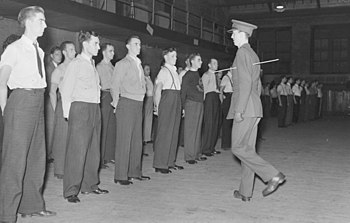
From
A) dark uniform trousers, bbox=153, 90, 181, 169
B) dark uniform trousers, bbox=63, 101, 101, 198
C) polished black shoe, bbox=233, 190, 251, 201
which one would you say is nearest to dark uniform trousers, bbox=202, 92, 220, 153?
dark uniform trousers, bbox=153, 90, 181, 169

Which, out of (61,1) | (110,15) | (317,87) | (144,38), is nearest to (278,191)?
(61,1)

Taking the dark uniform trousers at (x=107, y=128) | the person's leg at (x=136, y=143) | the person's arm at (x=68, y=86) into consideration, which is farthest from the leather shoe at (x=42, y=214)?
the dark uniform trousers at (x=107, y=128)

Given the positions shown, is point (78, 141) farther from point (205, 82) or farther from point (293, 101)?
point (293, 101)

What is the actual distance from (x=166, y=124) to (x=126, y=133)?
968 millimetres

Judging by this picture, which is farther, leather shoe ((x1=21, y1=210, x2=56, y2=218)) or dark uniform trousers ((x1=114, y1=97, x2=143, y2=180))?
dark uniform trousers ((x1=114, y1=97, x2=143, y2=180))

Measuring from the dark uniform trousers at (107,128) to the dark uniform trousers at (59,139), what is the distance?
81 centimetres

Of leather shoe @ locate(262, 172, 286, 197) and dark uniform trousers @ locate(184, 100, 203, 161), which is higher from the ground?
dark uniform trousers @ locate(184, 100, 203, 161)

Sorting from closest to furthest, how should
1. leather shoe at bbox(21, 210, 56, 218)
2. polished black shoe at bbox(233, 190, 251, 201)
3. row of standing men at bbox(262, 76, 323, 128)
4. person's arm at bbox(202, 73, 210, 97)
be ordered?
1. leather shoe at bbox(21, 210, 56, 218)
2. polished black shoe at bbox(233, 190, 251, 201)
3. person's arm at bbox(202, 73, 210, 97)
4. row of standing men at bbox(262, 76, 323, 128)

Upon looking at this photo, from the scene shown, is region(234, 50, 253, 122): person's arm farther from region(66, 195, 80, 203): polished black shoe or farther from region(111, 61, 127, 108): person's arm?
region(66, 195, 80, 203): polished black shoe

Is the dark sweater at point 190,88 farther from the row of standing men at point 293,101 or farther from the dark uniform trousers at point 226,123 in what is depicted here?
the row of standing men at point 293,101

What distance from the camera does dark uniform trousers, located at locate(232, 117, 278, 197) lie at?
4.57 metres

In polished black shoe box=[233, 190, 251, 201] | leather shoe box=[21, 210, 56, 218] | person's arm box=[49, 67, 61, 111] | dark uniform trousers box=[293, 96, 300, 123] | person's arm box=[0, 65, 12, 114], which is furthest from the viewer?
dark uniform trousers box=[293, 96, 300, 123]

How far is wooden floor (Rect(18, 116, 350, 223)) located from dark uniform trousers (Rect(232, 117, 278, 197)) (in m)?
0.24

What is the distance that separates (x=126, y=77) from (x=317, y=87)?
545 inches
